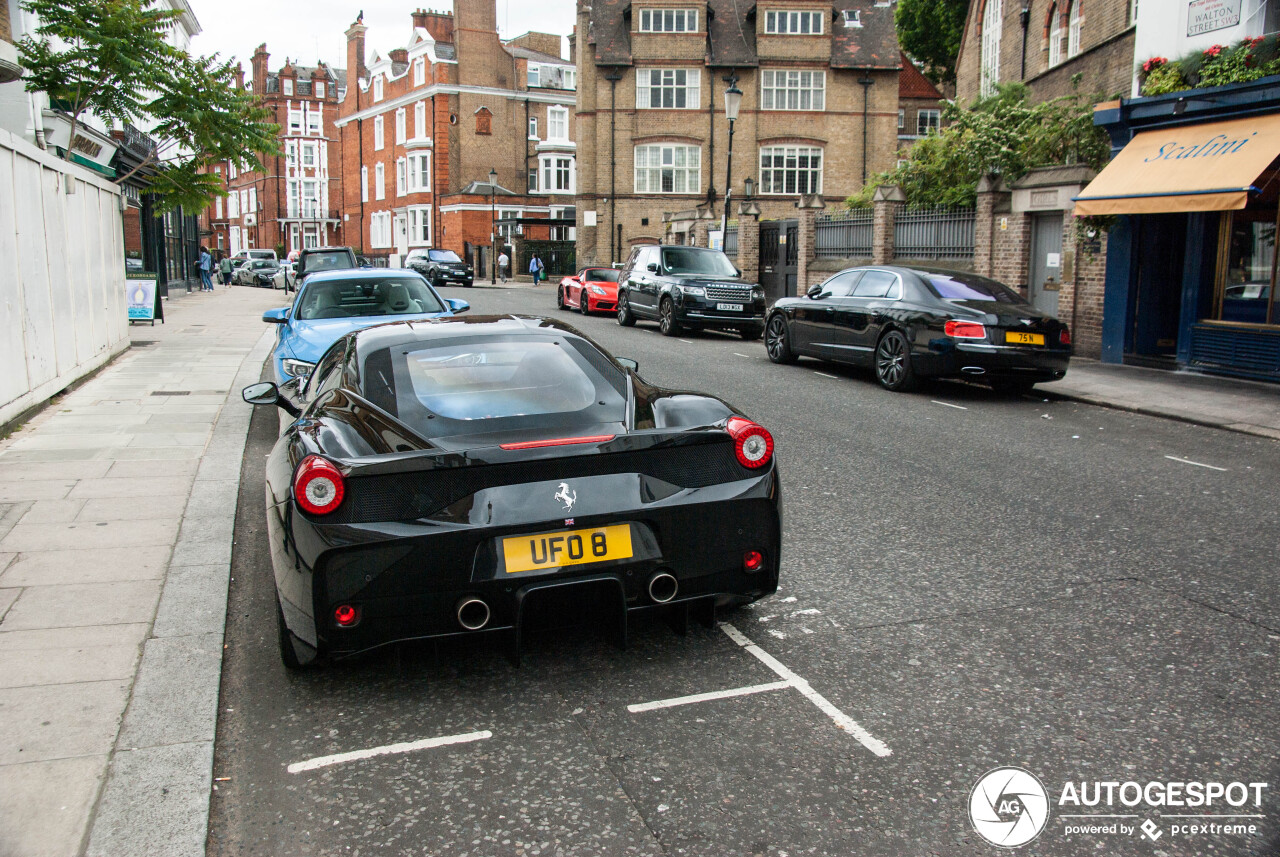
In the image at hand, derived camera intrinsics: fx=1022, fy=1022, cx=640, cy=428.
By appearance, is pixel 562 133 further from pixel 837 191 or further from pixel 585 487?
pixel 585 487

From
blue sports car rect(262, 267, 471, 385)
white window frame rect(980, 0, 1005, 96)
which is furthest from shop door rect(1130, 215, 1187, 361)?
white window frame rect(980, 0, 1005, 96)

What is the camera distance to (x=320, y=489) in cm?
348

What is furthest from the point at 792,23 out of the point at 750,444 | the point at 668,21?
the point at 750,444

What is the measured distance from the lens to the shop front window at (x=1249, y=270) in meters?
13.5

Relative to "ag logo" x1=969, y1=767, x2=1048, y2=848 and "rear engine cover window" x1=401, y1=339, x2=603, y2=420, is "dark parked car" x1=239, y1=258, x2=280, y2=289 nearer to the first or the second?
"rear engine cover window" x1=401, y1=339, x2=603, y2=420

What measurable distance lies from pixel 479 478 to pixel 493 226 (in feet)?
190

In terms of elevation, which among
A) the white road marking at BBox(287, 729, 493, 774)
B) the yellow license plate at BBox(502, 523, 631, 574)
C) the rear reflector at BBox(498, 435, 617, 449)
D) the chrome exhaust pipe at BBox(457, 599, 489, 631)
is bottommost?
the white road marking at BBox(287, 729, 493, 774)

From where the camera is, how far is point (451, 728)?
3.52 meters

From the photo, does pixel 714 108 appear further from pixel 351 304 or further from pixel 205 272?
pixel 351 304

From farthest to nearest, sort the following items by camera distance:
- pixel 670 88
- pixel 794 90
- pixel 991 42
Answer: pixel 794 90
pixel 670 88
pixel 991 42

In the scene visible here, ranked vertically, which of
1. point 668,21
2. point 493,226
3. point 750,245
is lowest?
point 750,245

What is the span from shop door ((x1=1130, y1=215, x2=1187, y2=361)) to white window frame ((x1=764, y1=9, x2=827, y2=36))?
116ft

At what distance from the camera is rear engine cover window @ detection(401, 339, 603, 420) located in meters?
4.15

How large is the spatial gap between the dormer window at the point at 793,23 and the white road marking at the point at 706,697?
1879 inches
